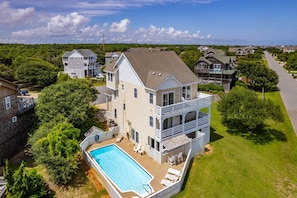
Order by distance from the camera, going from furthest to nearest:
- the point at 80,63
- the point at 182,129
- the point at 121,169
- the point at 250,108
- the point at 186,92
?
the point at 80,63, the point at 250,108, the point at 186,92, the point at 182,129, the point at 121,169

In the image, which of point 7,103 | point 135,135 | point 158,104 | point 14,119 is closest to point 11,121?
point 14,119

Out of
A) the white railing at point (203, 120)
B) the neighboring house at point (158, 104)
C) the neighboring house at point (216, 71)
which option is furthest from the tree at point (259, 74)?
the neighboring house at point (158, 104)

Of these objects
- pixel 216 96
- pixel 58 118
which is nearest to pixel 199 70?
pixel 216 96

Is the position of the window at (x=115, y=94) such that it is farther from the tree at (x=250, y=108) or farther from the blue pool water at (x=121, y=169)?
the tree at (x=250, y=108)

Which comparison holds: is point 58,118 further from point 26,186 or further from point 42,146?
point 26,186

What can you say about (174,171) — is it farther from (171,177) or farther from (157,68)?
(157,68)

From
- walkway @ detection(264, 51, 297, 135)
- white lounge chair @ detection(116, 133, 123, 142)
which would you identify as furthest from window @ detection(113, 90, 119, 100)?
walkway @ detection(264, 51, 297, 135)
